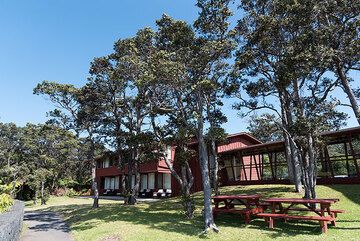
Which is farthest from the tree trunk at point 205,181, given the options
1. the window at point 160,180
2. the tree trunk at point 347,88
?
the window at point 160,180

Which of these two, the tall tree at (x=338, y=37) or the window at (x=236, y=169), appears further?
the window at (x=236, y=169)

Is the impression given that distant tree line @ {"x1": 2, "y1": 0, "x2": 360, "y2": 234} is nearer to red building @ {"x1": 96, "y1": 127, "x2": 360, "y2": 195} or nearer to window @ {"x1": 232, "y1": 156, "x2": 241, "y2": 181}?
red building @ {"x1": 96, "y1": 127, "x2": 360, "y2": 195}

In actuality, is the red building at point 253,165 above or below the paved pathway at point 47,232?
above

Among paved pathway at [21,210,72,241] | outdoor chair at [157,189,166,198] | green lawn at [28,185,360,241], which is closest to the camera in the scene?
green lawn at [28,185,360,241]

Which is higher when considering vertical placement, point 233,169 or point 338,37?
point 338,37

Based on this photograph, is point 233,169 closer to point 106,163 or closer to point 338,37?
point 338,37

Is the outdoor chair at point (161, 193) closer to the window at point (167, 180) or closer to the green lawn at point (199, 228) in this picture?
the window at point (167, 180)

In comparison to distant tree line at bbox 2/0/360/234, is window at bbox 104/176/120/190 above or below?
below

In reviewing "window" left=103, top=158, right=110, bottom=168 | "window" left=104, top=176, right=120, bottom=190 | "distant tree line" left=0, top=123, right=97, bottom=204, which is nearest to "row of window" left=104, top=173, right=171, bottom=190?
"window" left=104, top=176, right=120, bottom=190

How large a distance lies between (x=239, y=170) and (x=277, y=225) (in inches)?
702

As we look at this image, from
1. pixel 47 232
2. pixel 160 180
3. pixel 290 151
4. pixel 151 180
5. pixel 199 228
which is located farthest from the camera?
pixel 151 180

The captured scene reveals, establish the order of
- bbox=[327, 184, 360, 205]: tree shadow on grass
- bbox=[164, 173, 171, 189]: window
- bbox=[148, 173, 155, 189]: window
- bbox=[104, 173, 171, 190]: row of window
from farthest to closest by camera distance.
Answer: bbox=[148, 173, 155, 189]: window → bbox=[104, 173, 171, 190]: row of window → bbox=[164, 173, 171, 189]: window → bbox=[327, 184, 360, 205]: tree shadow on grass

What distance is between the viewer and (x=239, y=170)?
97.5 feet

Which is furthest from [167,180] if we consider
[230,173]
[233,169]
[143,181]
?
[233,169]
